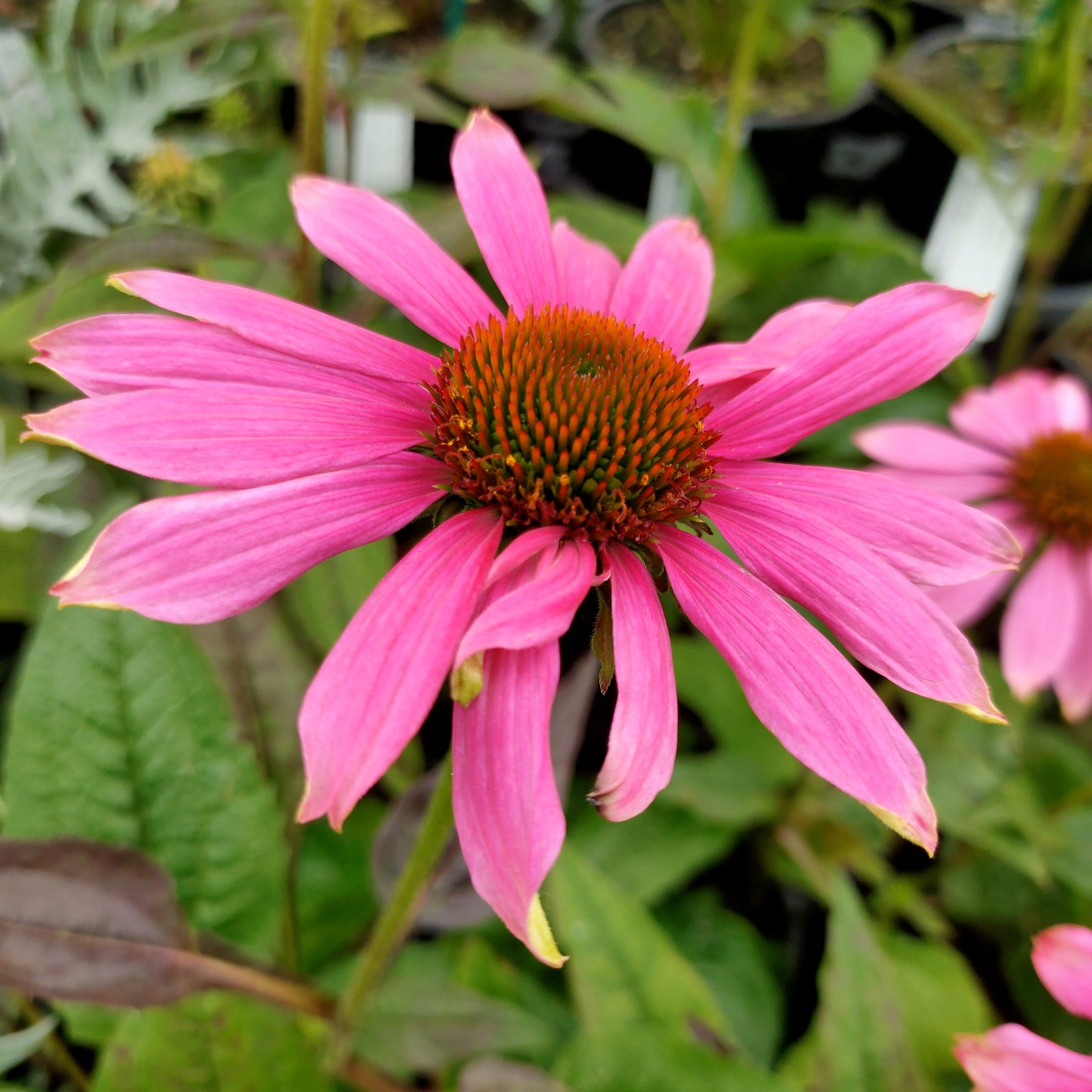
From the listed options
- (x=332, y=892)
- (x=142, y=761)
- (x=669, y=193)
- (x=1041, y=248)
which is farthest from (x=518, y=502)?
(x=1041, y=248)

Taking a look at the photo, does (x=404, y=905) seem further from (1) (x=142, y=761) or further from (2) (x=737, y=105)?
(2) (x=737, y=105)

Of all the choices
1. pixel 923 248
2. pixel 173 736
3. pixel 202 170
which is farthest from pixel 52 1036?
pixel 923 248

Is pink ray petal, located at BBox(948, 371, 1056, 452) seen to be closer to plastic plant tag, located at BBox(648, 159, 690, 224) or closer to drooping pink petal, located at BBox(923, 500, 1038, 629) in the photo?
drooping pink petal, located at BBox(923, 500, 1038, 629)

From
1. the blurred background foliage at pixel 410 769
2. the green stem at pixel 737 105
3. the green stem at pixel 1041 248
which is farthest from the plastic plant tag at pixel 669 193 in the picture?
the green stem at pixel 1041 248

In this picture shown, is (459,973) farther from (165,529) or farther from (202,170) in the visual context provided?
(202,170)

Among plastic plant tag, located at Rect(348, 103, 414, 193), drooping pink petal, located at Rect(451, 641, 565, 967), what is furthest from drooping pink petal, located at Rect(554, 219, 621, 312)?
plastic plant tag, located at Rect(348, 103, 414, 193)

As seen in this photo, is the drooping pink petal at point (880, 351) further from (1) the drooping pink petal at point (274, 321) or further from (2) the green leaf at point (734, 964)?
(2) the green leaf at point (734, 964)
